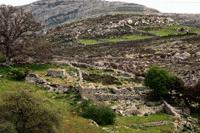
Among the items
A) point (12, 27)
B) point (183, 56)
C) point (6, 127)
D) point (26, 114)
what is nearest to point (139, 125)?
point (26, 114)

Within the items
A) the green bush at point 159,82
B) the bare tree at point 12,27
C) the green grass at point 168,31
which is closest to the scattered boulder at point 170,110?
the green bush at point 159,82

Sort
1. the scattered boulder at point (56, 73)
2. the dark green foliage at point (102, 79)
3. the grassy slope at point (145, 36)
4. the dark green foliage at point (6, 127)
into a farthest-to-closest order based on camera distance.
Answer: the grassy slope at point (145, 36)
the dark green foliage at point (102, 79)
the scattered boulder at point (56, 73)
the dark green foliage at point (6, 127)

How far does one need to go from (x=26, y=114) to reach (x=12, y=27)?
32847 mm

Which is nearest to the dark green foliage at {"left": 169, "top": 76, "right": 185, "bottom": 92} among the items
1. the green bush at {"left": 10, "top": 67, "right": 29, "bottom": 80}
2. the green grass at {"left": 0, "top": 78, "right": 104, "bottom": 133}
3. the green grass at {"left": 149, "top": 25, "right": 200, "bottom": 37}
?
the green grass at {"left": 0, "top": 78, "right": 104, "bottom": 133}

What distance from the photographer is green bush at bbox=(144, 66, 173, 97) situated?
6769 cm

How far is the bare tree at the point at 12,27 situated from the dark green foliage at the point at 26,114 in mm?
31628

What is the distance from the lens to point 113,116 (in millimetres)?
56500

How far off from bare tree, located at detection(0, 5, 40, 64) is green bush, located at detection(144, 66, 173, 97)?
16.2 meters

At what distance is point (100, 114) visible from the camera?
5622cm

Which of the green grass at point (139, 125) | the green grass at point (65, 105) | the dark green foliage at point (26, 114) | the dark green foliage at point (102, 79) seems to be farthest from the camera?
the dark green foliage at point (102, 79)

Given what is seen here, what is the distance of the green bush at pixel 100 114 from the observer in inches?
2204

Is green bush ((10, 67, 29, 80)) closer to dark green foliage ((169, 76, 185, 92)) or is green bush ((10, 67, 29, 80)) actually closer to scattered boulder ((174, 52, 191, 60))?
dark green foliage ((169, 76, 185, 92))

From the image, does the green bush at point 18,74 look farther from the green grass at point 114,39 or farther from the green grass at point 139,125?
the green grass at point 114,39

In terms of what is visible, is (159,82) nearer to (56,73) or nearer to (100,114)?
(56,73)
